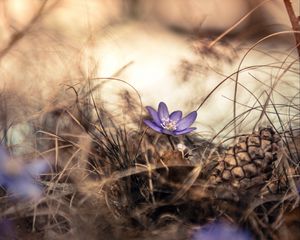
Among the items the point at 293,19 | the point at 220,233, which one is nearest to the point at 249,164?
the point at 220,233

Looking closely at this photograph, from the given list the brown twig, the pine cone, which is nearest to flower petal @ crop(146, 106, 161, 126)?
the pine cone

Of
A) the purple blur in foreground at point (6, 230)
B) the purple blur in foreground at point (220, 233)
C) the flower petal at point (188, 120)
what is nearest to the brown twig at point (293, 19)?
the flower petal at point (188, 120)

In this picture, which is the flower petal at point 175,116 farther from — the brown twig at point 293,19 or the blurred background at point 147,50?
the brown twig at point 293,19

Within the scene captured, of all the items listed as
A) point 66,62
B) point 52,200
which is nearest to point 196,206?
point 52,200

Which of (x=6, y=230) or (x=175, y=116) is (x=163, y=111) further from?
(x=6, y=230)

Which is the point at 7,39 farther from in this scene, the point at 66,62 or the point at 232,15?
the point at 232,15
